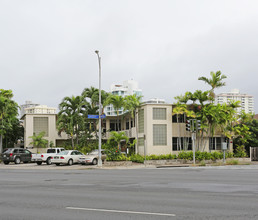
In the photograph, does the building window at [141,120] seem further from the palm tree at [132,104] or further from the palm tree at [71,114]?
the palm tree at [71,114]

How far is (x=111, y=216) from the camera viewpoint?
8633 millimetres

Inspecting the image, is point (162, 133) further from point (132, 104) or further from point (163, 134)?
point (132, 104)

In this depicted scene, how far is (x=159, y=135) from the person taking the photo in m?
39.8

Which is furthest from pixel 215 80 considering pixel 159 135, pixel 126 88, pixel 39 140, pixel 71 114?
pixel 126 88

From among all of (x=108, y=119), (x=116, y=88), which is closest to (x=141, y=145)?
(x=108, y=119)

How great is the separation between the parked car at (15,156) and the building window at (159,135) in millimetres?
14078

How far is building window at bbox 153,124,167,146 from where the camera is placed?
130ft

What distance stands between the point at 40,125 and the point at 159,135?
55.2ft

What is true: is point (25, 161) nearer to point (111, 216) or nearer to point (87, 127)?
point (87, 127)

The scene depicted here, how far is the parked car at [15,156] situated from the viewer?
40969 mm

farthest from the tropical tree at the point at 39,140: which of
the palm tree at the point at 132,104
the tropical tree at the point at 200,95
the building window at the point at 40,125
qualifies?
the tropical tree at the point at 200,95

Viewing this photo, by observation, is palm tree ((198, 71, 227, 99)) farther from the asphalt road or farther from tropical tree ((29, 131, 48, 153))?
the asphalt road

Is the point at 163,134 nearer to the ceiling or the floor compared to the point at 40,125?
nearer to the floor

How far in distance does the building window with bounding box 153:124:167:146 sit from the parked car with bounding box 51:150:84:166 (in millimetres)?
7800
